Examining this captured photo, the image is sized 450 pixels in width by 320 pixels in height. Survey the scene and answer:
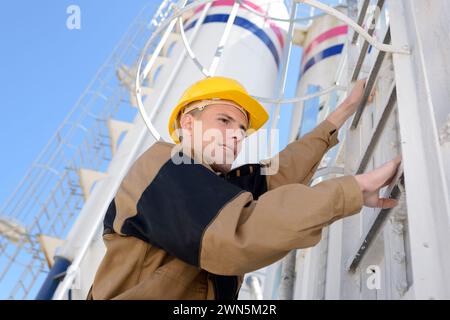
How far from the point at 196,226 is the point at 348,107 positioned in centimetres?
103

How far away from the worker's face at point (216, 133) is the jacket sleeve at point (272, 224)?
13.1 inches

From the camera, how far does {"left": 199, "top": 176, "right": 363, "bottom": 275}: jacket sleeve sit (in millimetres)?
1059

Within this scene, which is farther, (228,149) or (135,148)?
(135,148)

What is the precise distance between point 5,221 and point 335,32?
4.40m

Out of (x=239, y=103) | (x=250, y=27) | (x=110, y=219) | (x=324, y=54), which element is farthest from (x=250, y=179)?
(x=324, y=54)

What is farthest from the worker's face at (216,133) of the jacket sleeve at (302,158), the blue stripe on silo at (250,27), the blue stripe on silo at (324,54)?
the blue stripe on silo at (324,54)


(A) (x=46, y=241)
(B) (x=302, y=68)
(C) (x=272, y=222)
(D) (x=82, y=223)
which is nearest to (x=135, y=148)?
(D) (x=82, y=223)

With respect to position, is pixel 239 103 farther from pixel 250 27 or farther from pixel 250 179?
pixel 250 27

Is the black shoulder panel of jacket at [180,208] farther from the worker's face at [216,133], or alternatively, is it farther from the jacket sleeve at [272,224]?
the worker's face at [216,133]

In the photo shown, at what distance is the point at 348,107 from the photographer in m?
1.92

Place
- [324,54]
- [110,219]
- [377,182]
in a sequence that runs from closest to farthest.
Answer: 1. [377,182]
2. [110,219]
3. [324,54]

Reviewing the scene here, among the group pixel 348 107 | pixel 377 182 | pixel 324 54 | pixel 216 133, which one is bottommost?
pixel 377 182

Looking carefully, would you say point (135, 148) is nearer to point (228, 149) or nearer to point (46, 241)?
point (46, 241)
